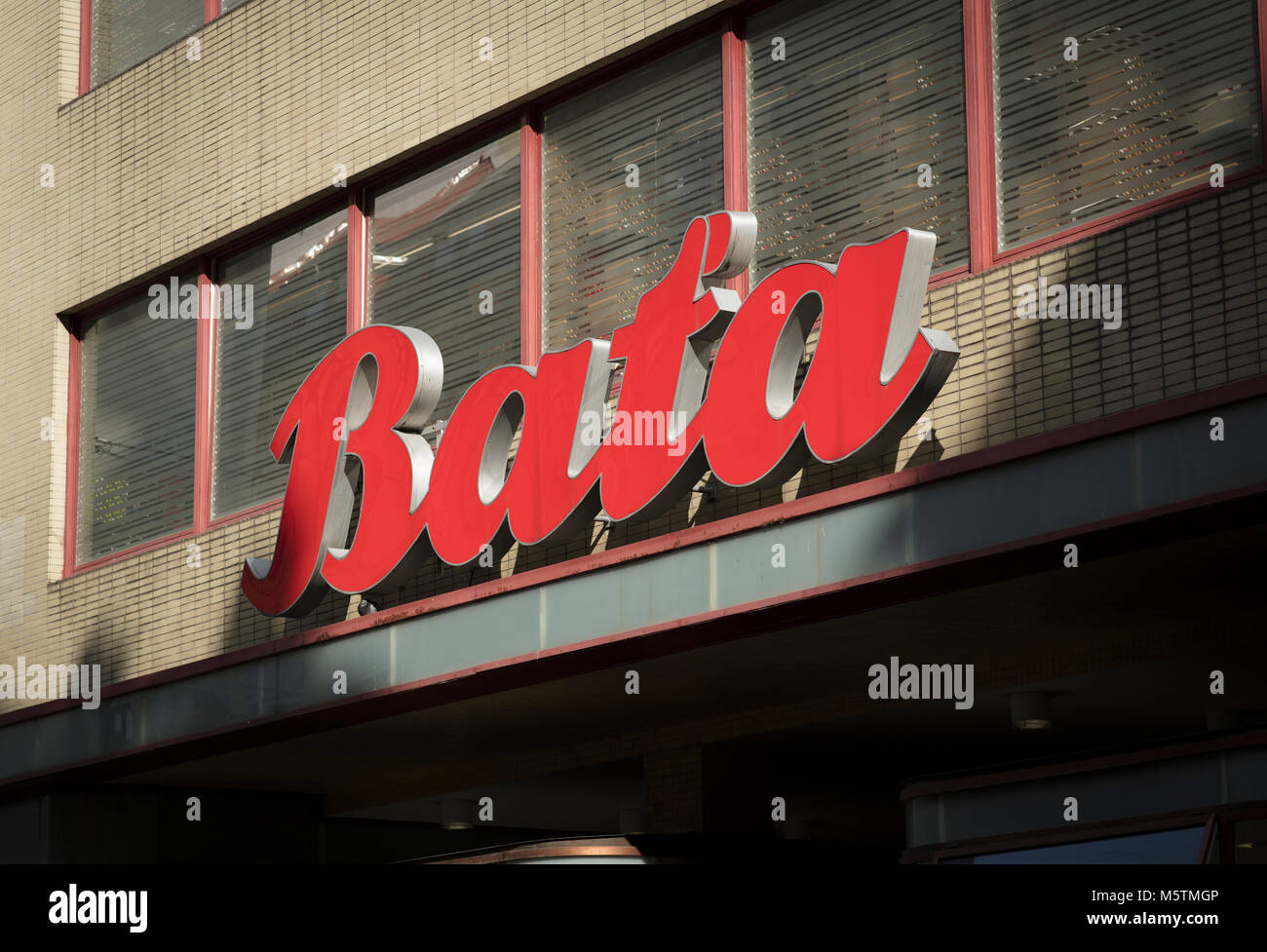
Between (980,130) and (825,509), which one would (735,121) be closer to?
(980,130)

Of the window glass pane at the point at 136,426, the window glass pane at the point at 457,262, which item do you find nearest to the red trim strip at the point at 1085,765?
the window glass pane at the point at 457,262

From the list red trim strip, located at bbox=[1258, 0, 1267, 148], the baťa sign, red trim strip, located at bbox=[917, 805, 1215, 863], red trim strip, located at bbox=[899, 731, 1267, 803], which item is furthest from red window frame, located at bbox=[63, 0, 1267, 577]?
red trim strip, located at bbox=[917, 805, 1215, 863]

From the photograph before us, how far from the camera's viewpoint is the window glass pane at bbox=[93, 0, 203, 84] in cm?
1789

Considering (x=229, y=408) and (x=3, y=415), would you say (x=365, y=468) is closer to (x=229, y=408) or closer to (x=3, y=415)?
(x=229, y=408)

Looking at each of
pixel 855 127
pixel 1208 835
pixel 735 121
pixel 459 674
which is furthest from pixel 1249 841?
pixel 735 121

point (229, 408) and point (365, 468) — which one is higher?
point (229, 408)

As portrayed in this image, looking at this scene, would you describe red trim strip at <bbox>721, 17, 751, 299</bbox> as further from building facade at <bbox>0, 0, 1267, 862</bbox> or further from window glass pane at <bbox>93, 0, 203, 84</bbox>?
window glass pane at <bbox>93, 0, 203, 84</bbox>

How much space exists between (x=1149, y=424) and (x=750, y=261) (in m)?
3.25

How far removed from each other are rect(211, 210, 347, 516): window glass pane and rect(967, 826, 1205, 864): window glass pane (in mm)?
7449

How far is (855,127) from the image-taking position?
40.9 ft

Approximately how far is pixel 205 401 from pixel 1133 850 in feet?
30.1
